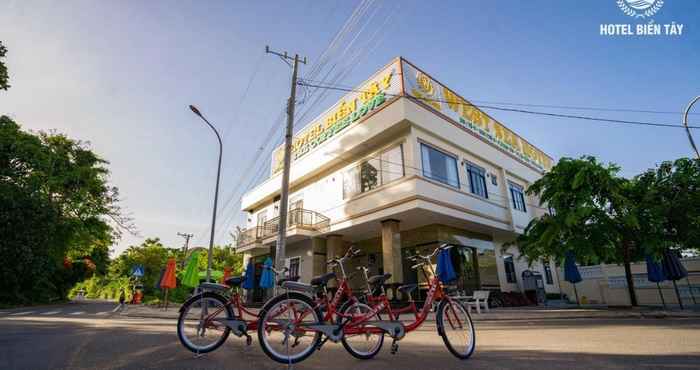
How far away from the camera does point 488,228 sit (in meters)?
16.3

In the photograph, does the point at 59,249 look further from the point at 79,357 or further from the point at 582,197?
the point at 582,197

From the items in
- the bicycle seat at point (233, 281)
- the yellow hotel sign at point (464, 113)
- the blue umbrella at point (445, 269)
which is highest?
the yellow hotel sign at point (464, 113)

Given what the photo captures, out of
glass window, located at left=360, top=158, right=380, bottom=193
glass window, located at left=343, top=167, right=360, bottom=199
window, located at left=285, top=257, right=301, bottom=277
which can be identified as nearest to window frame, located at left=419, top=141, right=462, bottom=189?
glass window, located at left=360, top=158, right=380, bottom=193

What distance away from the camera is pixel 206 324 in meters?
3.89

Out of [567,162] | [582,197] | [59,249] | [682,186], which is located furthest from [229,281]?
[59,249]

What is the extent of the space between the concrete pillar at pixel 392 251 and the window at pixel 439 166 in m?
2.65

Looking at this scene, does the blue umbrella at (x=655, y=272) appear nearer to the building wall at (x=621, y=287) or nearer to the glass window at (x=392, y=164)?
the building wall at (x=621, y=287)

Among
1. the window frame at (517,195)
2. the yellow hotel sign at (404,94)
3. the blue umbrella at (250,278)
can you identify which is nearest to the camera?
the yellow hotel sign at (404,94)

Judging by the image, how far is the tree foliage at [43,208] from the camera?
60.8ft

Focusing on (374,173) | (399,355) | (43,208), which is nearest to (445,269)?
(374,173)

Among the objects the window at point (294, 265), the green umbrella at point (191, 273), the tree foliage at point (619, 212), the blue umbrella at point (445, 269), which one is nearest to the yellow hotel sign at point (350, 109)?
the window at point (294, 265)

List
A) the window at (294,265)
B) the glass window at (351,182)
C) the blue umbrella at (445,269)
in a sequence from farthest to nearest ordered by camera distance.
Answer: the window at (294,265)
the glass window at (351,182)
the blue umbrella at (445,269)

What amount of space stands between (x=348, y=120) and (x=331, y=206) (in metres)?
4.49

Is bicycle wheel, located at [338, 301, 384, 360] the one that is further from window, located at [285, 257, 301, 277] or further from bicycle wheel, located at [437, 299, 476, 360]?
window, located at [285, 257, 301, 277]
